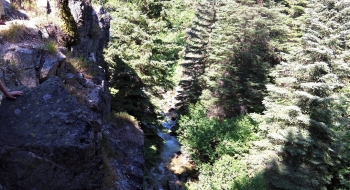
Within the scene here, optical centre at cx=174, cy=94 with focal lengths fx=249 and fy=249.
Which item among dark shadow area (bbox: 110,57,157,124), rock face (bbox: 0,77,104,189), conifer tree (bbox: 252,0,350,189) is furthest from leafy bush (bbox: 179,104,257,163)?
rock face (bbox: 0,77,104,189)

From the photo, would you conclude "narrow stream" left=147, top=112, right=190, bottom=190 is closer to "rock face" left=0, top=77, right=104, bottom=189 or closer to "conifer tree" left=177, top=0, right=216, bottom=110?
"conifer tree" left=177, top=0, right=216, bottom=110

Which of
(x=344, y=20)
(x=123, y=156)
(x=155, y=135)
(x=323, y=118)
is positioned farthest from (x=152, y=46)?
(x=344, y=20)

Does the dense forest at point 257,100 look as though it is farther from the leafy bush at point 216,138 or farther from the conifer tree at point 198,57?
the conifer tree at point 198,57

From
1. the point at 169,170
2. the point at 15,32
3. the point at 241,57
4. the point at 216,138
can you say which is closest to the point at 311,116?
the point at 216,138

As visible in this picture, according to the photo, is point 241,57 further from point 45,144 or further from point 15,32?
point 45,144

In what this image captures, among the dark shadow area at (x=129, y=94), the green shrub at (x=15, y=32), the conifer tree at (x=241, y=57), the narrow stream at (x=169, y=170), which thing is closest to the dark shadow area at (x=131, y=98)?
the dark shadow area at (x=129, y=94)

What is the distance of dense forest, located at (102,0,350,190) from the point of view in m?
11.5

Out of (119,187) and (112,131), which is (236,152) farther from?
(119,187)

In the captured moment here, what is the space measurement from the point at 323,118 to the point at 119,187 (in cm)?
979

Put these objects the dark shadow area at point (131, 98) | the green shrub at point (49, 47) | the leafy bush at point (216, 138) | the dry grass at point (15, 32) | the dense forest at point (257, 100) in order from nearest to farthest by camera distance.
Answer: the dry grass at point (15, 32)
the green shrub at point (49, 47)
the dense forest at point (257, 100)
the dark shadow area at point (131, 98)
the leafy bush at point (216, 138)

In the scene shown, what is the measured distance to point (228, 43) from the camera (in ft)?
63.8

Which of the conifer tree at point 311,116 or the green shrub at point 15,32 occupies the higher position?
the green shrub at point 15,32

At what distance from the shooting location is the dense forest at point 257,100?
37.9 feet

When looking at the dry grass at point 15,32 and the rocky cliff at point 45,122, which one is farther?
the dry grass at point 15,32
